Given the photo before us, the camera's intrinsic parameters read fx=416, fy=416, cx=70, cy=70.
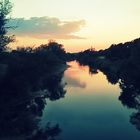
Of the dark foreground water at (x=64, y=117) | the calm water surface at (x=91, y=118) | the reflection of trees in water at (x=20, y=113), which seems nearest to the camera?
the reflection of trees in water at (x=20, y=113)

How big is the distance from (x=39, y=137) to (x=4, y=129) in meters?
2.39

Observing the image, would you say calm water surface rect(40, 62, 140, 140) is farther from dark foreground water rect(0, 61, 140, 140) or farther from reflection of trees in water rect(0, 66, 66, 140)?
reflection of trees in water rect(0, 66, 66, 140)

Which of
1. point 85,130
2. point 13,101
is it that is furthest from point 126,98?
point 85,130

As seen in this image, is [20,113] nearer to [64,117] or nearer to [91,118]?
[64,117]

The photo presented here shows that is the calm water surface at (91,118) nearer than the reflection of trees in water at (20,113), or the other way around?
the reflection of trees in water at (20,113)

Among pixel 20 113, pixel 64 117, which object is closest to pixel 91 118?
pixel 64 117

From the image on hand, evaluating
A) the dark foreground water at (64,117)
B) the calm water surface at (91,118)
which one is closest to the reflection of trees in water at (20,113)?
the dark foreground water at (64,117)

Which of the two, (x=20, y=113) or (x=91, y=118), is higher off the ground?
(x=20, y=113)

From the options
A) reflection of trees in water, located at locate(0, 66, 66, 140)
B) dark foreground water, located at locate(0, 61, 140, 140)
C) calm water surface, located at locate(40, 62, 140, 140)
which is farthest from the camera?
calm water surface, located at locate(40, 62, 140, 140)

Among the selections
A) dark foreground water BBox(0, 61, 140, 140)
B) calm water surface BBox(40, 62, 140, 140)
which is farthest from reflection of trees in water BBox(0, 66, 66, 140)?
calm water surface BBox(40, 62, 140, 140)

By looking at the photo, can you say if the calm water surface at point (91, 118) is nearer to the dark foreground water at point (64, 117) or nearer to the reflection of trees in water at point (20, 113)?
the dark foreground water at point (64, 117)

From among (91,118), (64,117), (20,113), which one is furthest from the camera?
(64,117)

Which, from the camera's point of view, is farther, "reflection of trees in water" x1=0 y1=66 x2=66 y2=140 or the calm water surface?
the calm water surface

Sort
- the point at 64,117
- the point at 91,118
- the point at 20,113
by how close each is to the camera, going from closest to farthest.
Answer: the point at 20,113 < the point at 91,118 < the point at 64,117
